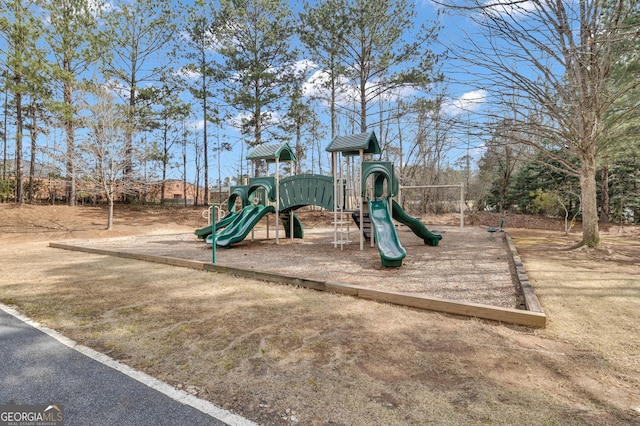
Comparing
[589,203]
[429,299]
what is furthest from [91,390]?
[589,203]

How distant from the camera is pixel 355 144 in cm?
781

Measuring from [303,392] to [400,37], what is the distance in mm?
15747

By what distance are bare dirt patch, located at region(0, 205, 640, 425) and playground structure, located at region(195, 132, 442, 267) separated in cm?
300

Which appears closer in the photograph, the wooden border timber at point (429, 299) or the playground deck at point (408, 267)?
the wooden border timber at point (429, 299)

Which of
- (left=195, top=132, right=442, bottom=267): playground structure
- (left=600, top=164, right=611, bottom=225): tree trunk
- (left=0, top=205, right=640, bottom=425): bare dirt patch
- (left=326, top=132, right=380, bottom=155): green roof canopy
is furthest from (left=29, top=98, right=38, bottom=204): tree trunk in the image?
(left=600, top=164, right=611, bottom=225): tree trunk

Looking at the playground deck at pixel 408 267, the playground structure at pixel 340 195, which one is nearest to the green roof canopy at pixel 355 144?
the playground structure at pixel 340 195

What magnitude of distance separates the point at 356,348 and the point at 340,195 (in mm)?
5973

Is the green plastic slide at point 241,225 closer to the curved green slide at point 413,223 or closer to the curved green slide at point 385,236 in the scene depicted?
the curved green slide at point 385,236

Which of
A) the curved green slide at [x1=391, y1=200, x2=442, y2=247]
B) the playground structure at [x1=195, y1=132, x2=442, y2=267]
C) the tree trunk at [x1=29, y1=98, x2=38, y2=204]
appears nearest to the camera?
the playground structure at [x1=195, y1=132, x2=442, y2=267]

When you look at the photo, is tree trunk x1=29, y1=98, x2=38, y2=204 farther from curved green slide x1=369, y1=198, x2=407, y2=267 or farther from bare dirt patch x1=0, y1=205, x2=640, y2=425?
curved green slide x1=369, y1=198, x2=407, y2=267

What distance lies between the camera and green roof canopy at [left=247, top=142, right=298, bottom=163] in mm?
9422

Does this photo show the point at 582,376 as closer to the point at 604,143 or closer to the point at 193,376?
the point at 193,376

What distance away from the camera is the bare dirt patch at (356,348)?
178 centimetres

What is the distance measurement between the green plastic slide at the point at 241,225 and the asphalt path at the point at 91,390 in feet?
18.8
